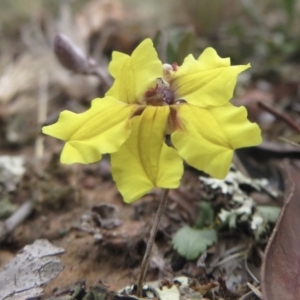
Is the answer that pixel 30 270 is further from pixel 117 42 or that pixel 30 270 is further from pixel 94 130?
pixel 117 42

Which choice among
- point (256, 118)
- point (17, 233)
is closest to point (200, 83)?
point (17, 233)

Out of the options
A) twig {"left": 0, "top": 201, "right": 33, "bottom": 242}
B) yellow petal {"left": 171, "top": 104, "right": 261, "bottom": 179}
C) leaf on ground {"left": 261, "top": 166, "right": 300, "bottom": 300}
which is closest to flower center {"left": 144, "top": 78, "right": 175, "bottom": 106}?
yellow petal {"left": 171, "top": 104, "right": 261, "bottom": 179}

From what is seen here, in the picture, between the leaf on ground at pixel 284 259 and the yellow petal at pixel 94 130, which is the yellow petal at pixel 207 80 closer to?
the yellow petal at pixel 94 130

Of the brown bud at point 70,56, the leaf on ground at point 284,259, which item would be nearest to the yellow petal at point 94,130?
the leaf on ground at point 284,259

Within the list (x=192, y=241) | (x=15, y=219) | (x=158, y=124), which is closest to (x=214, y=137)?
(x=158, y=124)

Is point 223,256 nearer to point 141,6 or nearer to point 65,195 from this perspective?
point 65,195

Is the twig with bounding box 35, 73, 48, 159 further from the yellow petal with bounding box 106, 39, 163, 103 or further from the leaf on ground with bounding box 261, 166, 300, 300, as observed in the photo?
the leaf on ground with bounding box 261, 166, 300, 300
